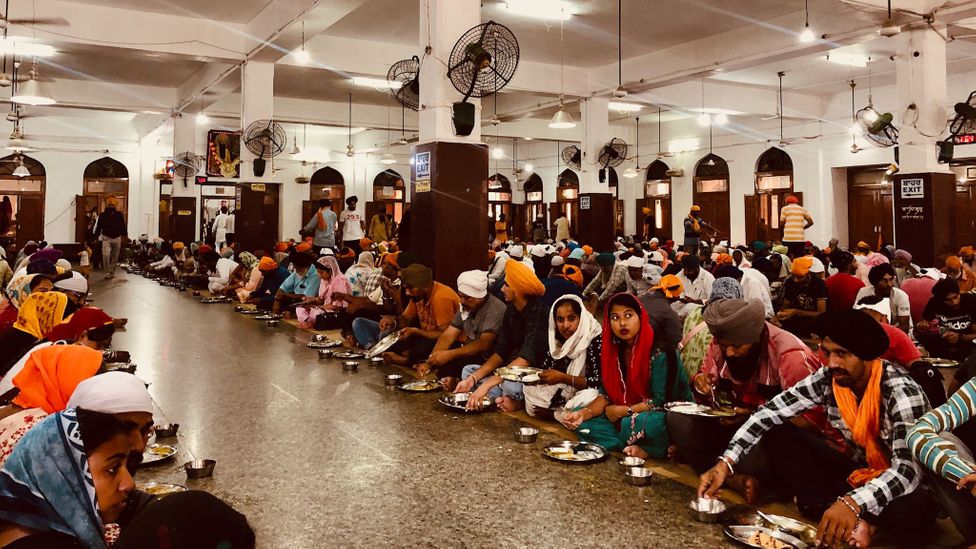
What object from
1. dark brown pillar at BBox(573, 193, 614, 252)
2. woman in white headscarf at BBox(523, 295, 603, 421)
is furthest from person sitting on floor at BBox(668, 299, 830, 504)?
dark brown pillar at BBox(573, 193, 614, 252)

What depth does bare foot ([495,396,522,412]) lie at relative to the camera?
399cm

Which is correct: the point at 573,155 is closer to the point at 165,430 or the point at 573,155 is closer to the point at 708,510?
Result: the point at 165,430

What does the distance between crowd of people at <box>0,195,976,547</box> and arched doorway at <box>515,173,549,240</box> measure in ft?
54.8

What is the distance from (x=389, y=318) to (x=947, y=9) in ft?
24.7

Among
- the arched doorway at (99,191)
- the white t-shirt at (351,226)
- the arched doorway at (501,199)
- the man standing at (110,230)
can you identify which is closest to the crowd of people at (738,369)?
the white t-shirt at (351,226)

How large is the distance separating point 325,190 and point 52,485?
19.7 metres

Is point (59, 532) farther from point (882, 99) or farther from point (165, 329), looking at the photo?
point (882, 99)

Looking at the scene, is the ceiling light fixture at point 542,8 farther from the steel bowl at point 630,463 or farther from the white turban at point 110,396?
the white turban at point 110,396

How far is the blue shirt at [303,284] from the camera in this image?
7.47m

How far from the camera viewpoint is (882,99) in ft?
48.3

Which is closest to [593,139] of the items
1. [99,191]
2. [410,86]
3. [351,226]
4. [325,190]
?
[351,226]

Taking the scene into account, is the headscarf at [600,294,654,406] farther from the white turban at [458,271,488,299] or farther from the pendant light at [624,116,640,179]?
the pendant light at [624,116,640,179]

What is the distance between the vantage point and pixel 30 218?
18.2 metres

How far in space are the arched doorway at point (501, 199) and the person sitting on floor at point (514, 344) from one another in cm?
1933
